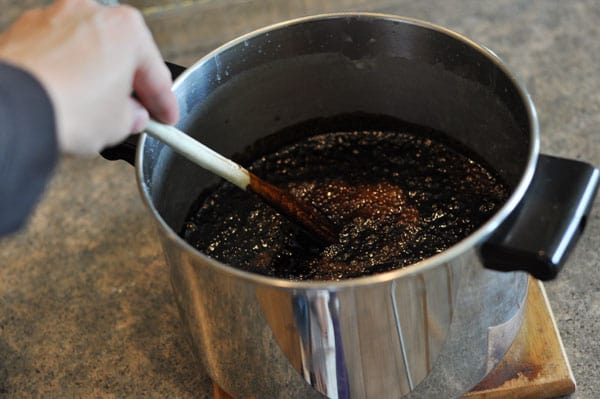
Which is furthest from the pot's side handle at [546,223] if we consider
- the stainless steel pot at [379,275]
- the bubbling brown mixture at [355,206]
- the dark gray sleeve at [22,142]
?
the dark gray sleeve at [22,142]

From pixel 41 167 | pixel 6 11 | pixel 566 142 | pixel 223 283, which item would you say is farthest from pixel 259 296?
pixel 6 11

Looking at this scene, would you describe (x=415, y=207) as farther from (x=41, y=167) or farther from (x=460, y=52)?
(x=41, y=167)

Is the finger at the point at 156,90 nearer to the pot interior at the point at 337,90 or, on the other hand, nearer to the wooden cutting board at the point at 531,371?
the pot interior at the point at 337,90

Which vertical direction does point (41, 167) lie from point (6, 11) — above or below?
above

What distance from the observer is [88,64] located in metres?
0.43

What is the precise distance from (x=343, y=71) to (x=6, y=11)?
2.09 ft

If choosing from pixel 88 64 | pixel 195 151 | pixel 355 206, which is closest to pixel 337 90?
pixel 355 206

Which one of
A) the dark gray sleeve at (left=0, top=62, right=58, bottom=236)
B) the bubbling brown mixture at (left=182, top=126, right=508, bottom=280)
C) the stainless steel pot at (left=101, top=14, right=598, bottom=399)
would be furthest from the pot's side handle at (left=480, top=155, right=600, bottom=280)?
the dark gray sleeve at (left=0, top=62, right=58, bottom=236)

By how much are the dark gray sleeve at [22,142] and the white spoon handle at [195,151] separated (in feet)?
0.40

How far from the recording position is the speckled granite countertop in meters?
0.67

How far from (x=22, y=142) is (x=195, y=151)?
17cm

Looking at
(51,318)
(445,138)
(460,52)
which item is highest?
(460,52)

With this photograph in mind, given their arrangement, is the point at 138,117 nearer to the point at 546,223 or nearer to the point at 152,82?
the point at 152,82

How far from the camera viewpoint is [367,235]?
0.65 m
